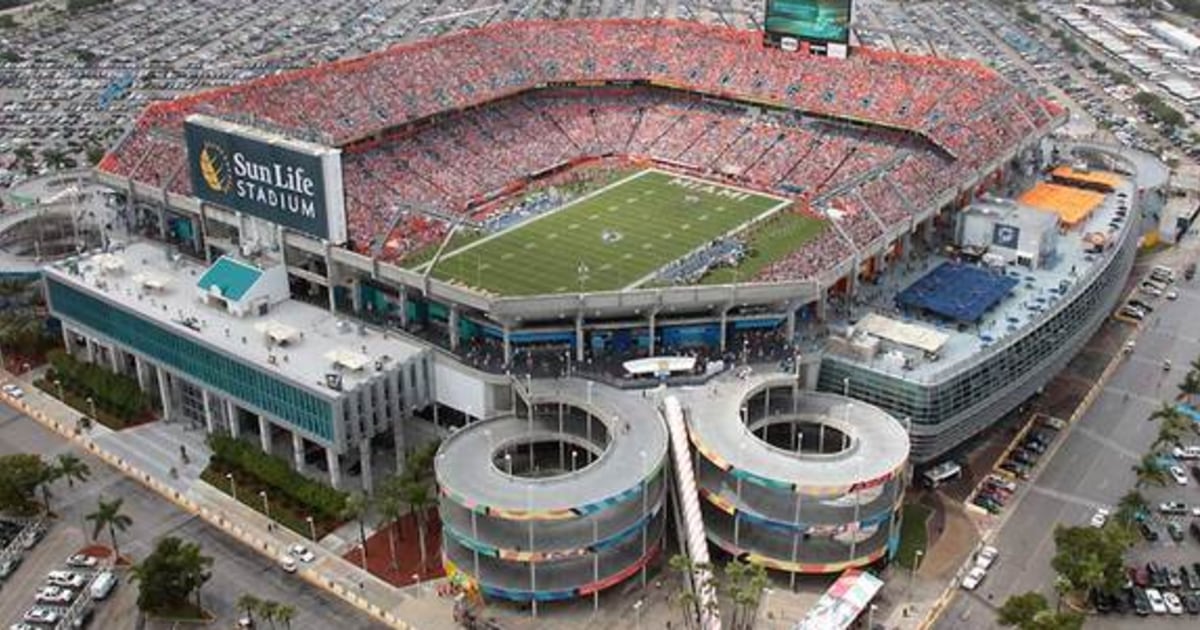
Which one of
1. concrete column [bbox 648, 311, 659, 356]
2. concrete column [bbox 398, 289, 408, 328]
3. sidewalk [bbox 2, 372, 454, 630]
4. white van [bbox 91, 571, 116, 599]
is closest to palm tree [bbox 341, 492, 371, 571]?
sidewalk [bbox 2, 372, 454, 630]

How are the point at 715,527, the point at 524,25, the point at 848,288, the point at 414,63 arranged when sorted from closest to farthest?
the point at 715,527
the point at 848,288
the point at 414,63
the point at 524,25

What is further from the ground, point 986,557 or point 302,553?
point 986,557

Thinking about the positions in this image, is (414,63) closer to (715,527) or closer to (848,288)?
(848,288)

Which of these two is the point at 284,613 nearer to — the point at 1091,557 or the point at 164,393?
the point at 164,393

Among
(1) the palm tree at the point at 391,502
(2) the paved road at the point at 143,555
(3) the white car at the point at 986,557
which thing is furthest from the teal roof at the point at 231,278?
(3) the white car at the point at 986,557

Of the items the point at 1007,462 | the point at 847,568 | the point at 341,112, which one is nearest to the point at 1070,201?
the point at 1007,462

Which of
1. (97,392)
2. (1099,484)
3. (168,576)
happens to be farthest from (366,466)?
(1099,484)

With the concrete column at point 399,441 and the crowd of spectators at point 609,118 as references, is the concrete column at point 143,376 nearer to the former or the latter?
the crowd of spectators at point 609,118
